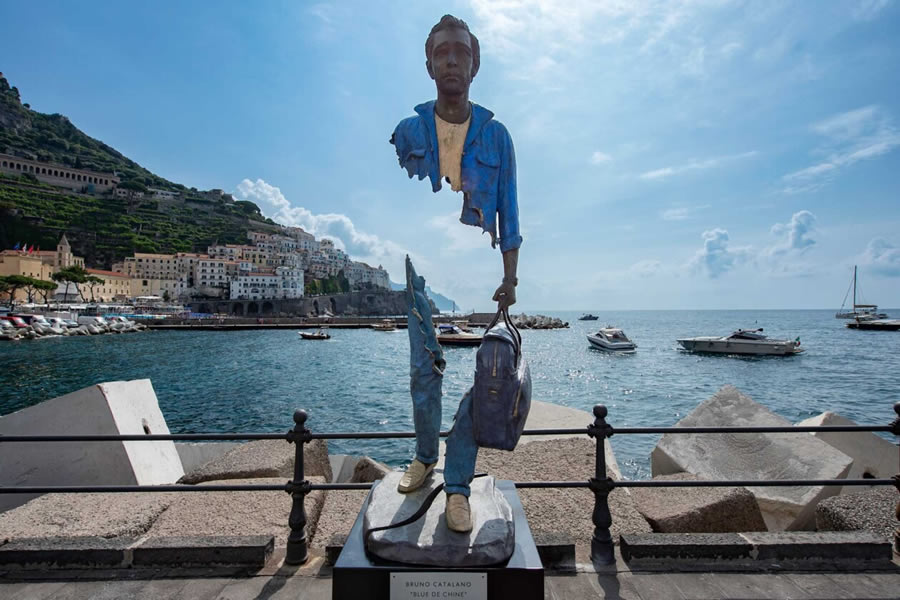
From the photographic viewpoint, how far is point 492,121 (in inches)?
122

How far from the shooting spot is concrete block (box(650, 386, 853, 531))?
214 inches

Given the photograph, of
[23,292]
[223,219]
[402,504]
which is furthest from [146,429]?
[223,219]

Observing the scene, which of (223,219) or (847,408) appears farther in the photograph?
(223,219)

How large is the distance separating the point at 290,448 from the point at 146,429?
274cm

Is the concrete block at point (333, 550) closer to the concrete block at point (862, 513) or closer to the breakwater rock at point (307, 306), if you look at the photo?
the concrete block at point (862, 513)

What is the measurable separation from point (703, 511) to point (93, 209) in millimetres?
141279

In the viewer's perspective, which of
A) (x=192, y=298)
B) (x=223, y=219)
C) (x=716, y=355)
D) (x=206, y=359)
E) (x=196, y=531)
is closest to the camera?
(x=196, y=531)

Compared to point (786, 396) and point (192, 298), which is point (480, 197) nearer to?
point (786, 396)

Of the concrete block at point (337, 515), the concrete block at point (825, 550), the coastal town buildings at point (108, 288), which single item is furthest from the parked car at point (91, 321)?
the concrete block at point (825, 550)

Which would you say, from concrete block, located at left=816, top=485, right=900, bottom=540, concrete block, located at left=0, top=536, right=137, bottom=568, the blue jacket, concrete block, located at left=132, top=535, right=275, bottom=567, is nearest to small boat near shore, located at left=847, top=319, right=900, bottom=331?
concrete block, located at left=816, top=485, right=900, bottom=540

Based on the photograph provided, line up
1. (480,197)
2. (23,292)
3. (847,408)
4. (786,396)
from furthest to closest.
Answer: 1. (23,292)
2. (786,396)
3. (847,408)
4. (480,197)

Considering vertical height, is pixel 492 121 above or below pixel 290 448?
above

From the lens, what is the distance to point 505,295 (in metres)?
2.95

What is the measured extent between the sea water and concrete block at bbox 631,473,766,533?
689 centimetres
